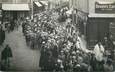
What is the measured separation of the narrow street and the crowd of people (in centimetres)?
9

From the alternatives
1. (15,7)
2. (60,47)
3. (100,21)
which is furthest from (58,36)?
(15,7)

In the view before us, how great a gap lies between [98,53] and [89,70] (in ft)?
1.18

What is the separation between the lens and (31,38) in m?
4.16

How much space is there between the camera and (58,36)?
4.16 metres

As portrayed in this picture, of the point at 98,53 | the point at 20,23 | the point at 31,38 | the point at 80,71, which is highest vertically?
the point at 20,23

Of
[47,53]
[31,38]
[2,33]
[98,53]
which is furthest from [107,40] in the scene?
[2,33]

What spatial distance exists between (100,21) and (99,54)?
0.62 metres

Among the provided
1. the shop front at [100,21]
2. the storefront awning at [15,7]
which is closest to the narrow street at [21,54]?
the storefront awning at [15,7]

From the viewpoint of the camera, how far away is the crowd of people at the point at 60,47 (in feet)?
13.6

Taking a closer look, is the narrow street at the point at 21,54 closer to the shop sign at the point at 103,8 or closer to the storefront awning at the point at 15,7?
the storefront awning at the point at 15,7

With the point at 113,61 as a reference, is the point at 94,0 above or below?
above

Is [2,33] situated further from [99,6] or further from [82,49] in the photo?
[99,6]

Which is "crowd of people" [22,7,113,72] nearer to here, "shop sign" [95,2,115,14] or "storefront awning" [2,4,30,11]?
"storefront awning" [2,4,30,11]

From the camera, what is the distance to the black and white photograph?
409cm
